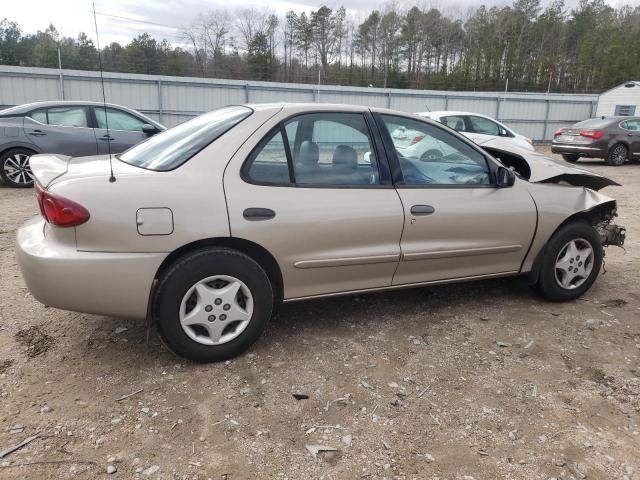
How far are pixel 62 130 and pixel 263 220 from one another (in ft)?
23.6

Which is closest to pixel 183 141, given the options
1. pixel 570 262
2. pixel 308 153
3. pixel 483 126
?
pixel 308 153

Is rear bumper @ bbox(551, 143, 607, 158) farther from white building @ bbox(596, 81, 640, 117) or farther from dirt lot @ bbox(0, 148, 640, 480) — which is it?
dirt lot @ bbox(0, 148, 640, 480)

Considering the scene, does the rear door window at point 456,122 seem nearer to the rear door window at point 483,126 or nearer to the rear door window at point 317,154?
the rear door window at point 483,126

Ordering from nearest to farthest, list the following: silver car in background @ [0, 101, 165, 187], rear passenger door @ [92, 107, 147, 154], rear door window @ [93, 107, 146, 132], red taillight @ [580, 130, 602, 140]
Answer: silver car in background @ [0, 101, 165, 187]
rear passenger door @ [92, 107, 147, 154]
rear door window @ [93, 107, 146, 132]
red taillight @ [580, 130, 602, 140]

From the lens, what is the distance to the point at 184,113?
58.9 feet

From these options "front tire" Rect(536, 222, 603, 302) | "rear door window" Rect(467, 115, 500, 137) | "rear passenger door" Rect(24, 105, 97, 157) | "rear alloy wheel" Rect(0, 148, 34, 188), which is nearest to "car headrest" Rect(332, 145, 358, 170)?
"front tire" Rect(536, 222, 603, 302)

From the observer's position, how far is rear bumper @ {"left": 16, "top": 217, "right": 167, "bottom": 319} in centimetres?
268

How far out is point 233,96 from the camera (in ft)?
61.0

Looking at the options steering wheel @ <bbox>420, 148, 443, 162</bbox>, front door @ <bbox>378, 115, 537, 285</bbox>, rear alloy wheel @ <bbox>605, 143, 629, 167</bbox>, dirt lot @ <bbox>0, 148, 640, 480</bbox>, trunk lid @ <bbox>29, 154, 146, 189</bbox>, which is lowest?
dirt lot @ <bbox>0, 148, 640, 480</bbox>

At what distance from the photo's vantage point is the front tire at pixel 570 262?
13.3 feet

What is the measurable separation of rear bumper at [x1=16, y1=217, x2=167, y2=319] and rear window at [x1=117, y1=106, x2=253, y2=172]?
1.93ft

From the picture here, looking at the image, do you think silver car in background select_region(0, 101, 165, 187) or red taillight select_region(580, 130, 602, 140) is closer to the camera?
silver car in background select_region(0, 101, 165, 187)

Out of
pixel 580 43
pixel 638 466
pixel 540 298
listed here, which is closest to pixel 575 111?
pixel 540 298

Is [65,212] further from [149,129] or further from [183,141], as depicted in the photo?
[149,129]
